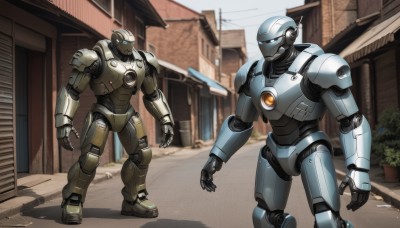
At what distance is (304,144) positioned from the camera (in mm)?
3963

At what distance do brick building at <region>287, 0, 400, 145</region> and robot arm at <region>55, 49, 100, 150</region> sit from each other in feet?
18.2

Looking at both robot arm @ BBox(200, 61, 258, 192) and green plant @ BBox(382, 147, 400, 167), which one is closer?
robot arm @ BBox(200, 61, 258, 192)

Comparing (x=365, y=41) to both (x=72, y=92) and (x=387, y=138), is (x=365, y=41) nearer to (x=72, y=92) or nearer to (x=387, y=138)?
(x=387, y=138)

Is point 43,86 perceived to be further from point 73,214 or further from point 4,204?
point 73,214

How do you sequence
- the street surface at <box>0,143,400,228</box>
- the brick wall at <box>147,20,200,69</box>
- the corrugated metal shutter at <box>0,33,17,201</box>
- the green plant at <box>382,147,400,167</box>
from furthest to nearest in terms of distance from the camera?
the brick wall at <box>147,20,200,69</box>
the green plant at <box>382,147,400,167</box>
the corrugated metal shutter at <box>0,33,17,201</box>
the street surface at <box>0,143,400,228</box>

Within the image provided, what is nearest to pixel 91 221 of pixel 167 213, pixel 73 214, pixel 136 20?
pixel 73 214

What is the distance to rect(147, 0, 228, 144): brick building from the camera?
23.2m

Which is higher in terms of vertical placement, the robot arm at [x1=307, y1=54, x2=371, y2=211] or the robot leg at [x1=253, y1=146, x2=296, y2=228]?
the robot arm at [x1=307, y1=54, x2=371, y2=211]

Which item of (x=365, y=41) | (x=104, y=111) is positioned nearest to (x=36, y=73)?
(x=104, y=111)

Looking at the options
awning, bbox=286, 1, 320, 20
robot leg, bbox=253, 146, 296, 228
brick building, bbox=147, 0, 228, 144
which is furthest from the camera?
brick building, bbox=147, 0, 228, 144

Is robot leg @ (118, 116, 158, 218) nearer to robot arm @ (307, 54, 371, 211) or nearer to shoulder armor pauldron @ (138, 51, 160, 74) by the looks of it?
shoulder armor pauldron @ (138, 51, 160, 74)

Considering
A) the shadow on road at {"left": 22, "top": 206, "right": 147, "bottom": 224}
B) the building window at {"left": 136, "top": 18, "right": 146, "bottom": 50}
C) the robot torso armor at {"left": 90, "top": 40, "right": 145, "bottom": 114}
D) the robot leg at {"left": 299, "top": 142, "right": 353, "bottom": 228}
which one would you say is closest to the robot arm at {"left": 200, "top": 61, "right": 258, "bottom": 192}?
the robot leg at {"left": 299, "top": 142, "right": 353, "bottom": 228}

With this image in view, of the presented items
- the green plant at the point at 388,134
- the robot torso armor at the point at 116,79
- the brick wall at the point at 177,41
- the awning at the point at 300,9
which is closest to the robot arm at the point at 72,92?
the robot torso armor at the point at 116,79

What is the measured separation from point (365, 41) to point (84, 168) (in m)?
8.11
